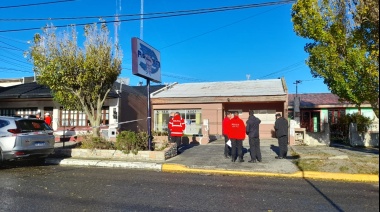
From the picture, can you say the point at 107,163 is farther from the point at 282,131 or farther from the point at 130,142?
the point at 282,131

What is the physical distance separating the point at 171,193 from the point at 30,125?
6051 millimetres

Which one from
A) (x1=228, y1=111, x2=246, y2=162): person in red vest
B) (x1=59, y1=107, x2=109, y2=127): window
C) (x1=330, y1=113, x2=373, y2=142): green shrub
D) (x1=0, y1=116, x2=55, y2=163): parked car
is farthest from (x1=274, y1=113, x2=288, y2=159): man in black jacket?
(x1=59, y1=107, x2=109, y2=127): window

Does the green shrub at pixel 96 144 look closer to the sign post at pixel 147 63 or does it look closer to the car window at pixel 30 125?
the sign post at pixel 147 63

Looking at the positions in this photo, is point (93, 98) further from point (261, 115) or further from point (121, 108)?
point (261, 115)

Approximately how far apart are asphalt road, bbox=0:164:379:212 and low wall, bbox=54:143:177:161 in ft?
6.72

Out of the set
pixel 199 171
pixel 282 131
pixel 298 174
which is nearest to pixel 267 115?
pixel 282 131

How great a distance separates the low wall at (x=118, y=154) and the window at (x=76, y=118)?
563 centimetres

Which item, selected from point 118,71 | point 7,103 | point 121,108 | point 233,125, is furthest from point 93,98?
point 7,103

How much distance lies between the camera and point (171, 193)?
6.95 m

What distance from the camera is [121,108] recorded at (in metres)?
18.4

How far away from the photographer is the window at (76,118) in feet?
60.2

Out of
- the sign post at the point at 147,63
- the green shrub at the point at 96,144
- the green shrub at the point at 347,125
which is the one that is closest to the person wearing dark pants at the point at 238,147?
the sign post at the point at 147,63

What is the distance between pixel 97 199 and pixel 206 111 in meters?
13.9

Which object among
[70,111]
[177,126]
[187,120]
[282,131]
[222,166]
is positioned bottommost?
[222,166]
